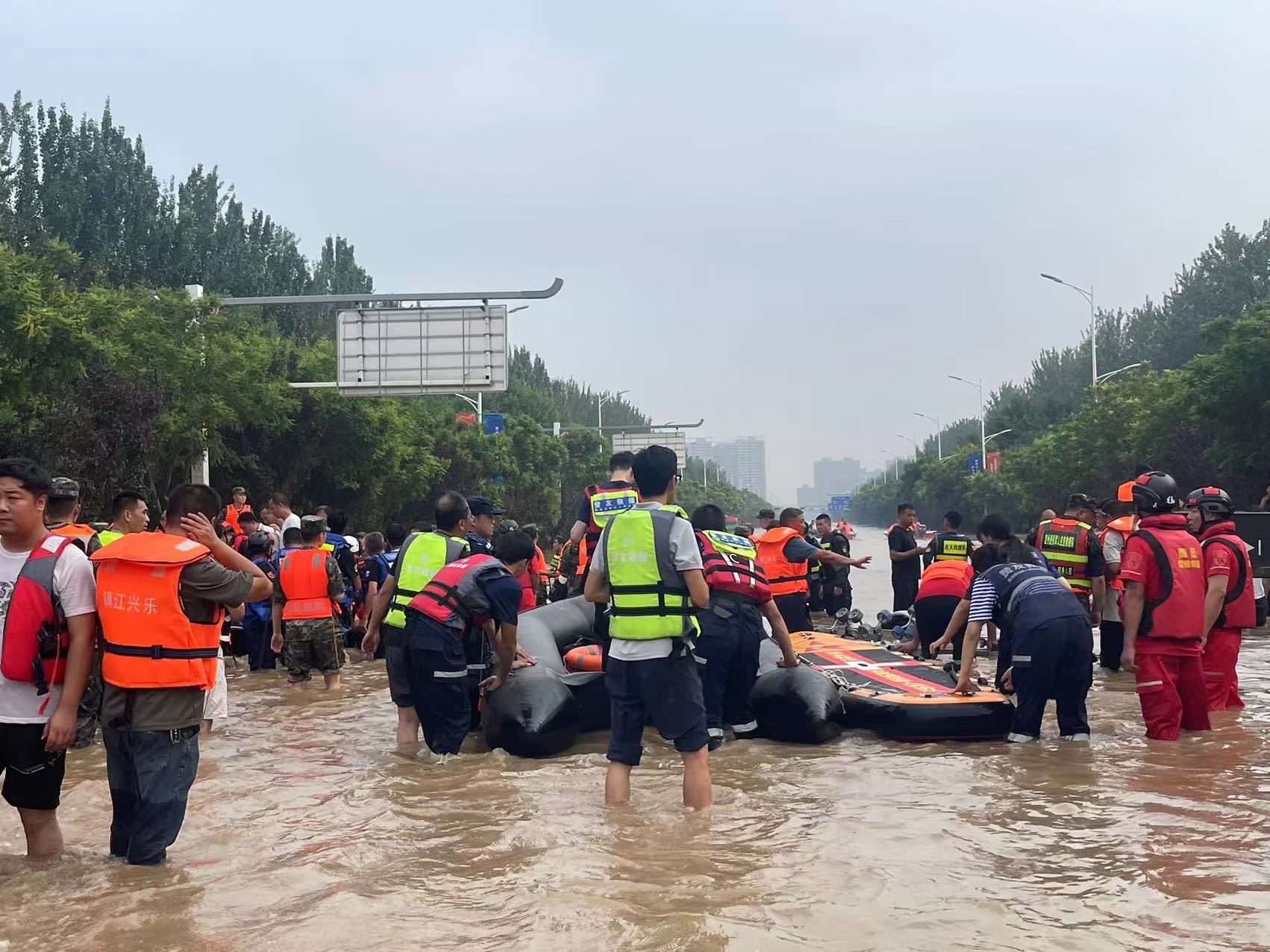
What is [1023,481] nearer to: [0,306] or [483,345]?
[483,345]

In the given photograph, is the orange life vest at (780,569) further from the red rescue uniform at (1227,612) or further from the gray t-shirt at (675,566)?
the gray t-shirt at (675,566)

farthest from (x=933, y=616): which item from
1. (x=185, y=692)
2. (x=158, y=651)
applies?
(x=158, y=651)

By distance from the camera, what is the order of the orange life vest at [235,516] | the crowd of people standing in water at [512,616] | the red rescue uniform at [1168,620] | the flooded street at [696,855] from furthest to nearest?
1. the orange life vest at [235,516]
2. the red rescue uniform at [1168,620]
3. the crowd of people standing in water at [512,616]
4. the flooded street at [696,855]

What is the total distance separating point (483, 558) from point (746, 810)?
2390 millimetres

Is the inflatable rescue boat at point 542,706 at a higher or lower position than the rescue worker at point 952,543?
lower

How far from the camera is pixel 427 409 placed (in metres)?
47.2

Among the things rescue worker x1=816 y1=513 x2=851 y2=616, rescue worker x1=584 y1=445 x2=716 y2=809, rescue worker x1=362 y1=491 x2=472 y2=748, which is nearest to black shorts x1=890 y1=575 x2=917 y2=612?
rescue worker x1=816 y1=513 x2=851 y2=616

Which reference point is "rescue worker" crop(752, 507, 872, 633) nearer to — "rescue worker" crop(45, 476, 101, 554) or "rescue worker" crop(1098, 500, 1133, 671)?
"rescue worker" crop(1098, 500, 1133, 671)

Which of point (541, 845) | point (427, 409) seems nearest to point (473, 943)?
point (541, 845)

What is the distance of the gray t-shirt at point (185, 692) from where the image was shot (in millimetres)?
5223

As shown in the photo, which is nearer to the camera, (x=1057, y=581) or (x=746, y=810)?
(x=746, y=810)

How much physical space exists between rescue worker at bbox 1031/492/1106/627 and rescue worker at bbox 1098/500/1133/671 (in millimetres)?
79

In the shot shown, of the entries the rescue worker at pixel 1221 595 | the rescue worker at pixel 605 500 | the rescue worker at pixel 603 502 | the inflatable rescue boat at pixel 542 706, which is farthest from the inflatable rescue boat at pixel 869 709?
the rescue worker at pixel 605 500

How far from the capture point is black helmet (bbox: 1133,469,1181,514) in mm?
8516
